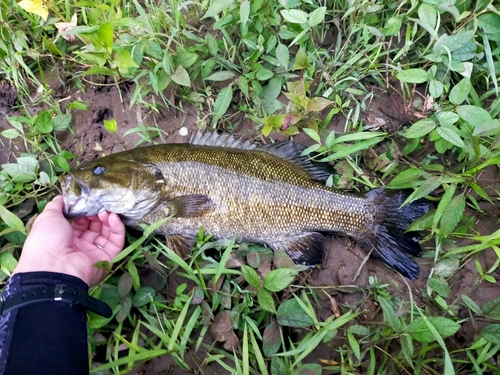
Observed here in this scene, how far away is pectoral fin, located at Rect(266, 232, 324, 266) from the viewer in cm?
291

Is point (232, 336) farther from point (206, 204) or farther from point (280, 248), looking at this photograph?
point (206, 204)

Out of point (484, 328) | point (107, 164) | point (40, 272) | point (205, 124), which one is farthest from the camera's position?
point (205, 124)

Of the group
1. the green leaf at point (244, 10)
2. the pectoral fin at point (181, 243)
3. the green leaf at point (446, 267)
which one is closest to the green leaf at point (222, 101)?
the green leaf at point (244, 10)

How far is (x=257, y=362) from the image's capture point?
2.67 meters

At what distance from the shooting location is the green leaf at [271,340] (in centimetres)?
263

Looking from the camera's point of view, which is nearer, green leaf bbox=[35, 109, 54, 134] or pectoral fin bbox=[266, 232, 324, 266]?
pectoral fin bbox=[266, 232, 324, 266]

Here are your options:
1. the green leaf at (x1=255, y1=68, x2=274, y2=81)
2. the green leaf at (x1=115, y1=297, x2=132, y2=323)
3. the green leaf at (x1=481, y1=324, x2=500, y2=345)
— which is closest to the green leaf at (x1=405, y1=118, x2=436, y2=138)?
the green leaf at (x1=255, y1=68, x2=274, y2=81)

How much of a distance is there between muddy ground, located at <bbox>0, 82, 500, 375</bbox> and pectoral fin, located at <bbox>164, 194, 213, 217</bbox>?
23.6 inches

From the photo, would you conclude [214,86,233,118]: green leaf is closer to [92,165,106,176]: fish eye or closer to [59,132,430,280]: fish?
[59,132,430,280]: fish

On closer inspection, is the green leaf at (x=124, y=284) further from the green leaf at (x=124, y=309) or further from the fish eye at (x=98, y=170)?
the fish eye at (x=98, y=170)

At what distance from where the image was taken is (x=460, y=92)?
284 cm

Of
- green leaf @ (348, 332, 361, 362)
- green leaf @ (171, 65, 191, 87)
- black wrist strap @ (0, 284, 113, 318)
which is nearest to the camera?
black wrist strap @ (0, 284, 113, 318)

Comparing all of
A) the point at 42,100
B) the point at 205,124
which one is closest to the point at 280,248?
the point at 205,124

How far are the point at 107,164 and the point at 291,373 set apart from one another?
2.03 metres
